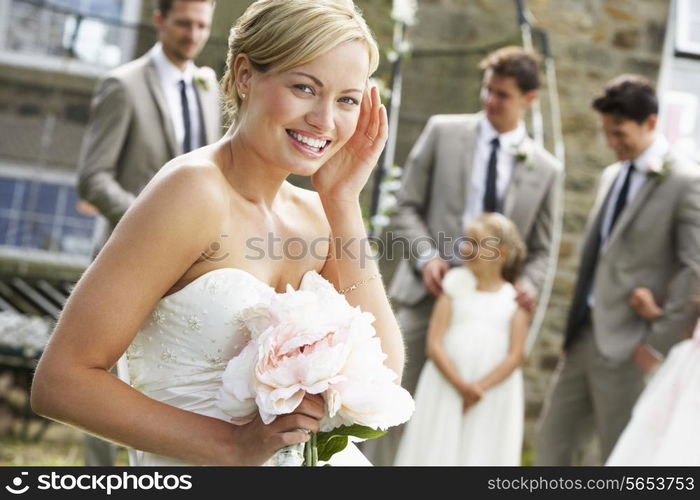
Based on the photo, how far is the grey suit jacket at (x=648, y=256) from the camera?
16.5 ft

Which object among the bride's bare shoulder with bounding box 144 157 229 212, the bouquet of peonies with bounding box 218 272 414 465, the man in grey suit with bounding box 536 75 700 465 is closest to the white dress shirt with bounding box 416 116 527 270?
the man in grey suit with bounding box 536 75 700 465

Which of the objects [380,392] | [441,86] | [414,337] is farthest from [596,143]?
[380,392]

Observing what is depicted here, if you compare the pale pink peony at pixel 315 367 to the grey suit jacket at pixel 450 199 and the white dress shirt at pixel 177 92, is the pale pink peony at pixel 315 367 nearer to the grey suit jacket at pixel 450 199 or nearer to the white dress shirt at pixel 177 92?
the white dress shirt at pixel 177 92

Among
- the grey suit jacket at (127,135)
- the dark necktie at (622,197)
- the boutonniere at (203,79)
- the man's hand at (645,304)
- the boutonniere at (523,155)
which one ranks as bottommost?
the man's hand at (645,304)

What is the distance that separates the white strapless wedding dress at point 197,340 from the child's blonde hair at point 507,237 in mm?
2973

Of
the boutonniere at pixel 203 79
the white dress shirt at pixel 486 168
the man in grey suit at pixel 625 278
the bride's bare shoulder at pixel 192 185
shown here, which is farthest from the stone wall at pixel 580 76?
the bride's bare shoulder at pixel 192 185

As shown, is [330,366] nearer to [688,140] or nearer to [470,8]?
[470,8]

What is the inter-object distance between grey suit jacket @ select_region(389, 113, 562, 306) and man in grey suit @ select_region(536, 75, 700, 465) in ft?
0.96

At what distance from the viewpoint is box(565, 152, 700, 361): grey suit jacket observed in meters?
5.03

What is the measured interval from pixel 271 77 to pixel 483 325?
125 inches

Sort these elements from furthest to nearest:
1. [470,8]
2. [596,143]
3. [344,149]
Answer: [596,143] < [470,8] < [344,149]

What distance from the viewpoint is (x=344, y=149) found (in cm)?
240

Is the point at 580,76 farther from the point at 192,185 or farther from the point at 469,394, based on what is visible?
the point at 192,185

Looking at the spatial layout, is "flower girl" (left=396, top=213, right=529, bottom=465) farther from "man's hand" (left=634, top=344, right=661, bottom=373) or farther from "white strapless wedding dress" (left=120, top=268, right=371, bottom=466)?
"white strapless wedding dress" (left=120, top=268, right=371, bottom=466)
